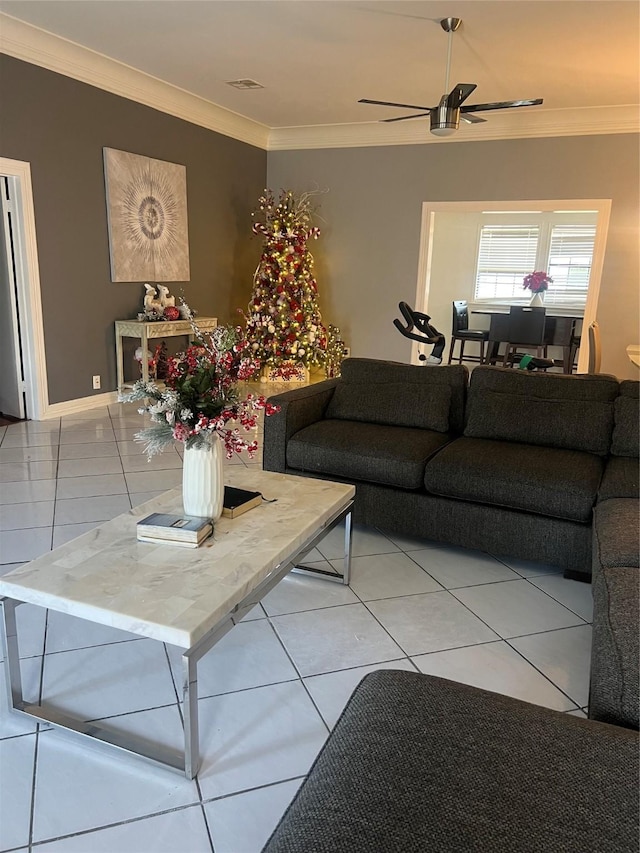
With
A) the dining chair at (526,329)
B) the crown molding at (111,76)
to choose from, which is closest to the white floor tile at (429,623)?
the crown molding at (111,76)

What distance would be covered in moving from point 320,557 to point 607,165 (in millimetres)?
5164

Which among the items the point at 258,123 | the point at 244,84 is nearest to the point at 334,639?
the point at 244,84

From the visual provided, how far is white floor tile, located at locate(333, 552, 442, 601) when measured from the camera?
8.30ft

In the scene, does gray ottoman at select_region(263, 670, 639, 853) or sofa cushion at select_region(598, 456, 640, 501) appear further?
sofa cushion at select_region(598, 456, 640, 501)

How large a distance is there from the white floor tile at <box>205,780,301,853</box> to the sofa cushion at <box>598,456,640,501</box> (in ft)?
5.44

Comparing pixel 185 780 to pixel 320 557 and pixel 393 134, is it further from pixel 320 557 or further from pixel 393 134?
pixel 393 134

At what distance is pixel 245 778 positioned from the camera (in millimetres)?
1577

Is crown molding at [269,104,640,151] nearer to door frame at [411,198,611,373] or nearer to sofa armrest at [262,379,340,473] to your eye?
door frame at [411,198,611,373]

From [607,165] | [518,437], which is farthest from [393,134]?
[518,437]

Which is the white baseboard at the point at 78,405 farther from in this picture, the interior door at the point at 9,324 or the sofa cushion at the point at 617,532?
the sofa cushion at the point at 617,532

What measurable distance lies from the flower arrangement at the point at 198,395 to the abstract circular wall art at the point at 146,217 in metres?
3.88

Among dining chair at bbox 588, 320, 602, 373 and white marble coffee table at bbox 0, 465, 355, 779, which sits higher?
dining chair at bbox 588, 320, 602, 373

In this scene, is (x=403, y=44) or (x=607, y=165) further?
(x=607, y=165)

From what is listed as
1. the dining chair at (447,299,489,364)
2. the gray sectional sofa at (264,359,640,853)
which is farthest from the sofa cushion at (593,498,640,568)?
the dining chair at (447,299,489,364)
